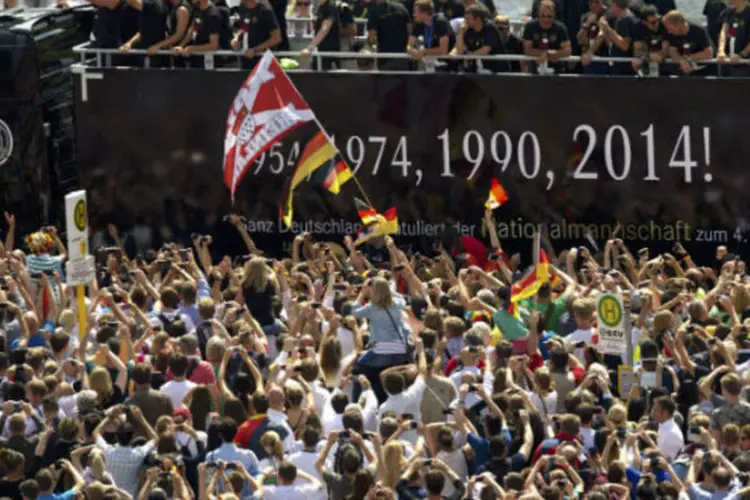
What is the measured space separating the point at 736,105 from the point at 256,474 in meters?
9.43

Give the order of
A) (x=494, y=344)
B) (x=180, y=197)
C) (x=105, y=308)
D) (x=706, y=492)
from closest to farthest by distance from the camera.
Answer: (x=706, y=492) < (x=494, y=344) < (x=105, y=308) < (x=180, y=197)

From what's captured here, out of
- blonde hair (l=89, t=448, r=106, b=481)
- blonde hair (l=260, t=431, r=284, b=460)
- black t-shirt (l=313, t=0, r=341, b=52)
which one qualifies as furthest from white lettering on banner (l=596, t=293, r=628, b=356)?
black t-shirt (l=313, t=0, r=341, b=52)

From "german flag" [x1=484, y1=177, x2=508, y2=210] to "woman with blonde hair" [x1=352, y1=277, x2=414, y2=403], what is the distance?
17.8ft

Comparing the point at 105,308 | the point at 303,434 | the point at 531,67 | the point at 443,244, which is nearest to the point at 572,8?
the point at 531,67

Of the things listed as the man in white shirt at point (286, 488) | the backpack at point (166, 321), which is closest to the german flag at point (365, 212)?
the backpack at point (166, 321)

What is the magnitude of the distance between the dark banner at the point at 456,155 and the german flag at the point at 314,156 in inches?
29.5

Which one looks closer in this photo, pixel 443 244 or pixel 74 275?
pixel 74 275

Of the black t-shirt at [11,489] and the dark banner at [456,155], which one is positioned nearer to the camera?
the black t-shirt at [11,489]

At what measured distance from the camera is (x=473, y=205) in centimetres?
2308

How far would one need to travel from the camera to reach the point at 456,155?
23062 mm

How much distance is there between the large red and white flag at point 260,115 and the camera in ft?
71.4

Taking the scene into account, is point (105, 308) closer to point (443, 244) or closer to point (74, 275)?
point (74, 275)

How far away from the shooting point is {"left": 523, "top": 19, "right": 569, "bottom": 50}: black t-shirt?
22312 mm

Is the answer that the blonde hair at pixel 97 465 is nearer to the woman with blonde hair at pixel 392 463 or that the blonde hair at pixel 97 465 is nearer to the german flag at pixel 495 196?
the woman with blonde hair at pixel 392 463
